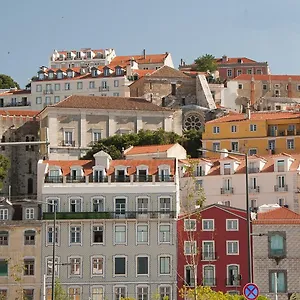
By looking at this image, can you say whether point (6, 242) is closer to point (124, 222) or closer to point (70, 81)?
point (124, 222)

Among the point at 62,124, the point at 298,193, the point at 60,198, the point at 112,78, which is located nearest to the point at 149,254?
the point at 60,198

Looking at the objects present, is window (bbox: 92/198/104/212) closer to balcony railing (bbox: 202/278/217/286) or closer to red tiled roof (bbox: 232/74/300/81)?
balcony railing (bbox: 202/278/217/286)

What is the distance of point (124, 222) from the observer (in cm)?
7444

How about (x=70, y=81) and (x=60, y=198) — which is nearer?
(x=60, y=198)

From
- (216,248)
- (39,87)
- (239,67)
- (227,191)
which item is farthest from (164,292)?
(239,67)

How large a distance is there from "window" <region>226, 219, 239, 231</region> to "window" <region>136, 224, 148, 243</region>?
570 centimetres

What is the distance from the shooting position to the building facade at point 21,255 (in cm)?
7331

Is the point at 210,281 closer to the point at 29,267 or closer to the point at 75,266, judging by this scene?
the point at 75,266

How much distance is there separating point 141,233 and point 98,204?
3.84 metres

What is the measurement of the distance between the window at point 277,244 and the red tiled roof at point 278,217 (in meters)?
0.88

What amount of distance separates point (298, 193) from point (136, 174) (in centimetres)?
1544

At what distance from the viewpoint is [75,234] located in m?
74.6

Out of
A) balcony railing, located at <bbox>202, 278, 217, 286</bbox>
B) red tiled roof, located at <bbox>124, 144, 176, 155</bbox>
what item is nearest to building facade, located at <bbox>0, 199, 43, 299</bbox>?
balcony railing, located at <bbox>202, 278, 217, 286</bbox>

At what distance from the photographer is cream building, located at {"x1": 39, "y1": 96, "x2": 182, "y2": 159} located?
4572 inches
